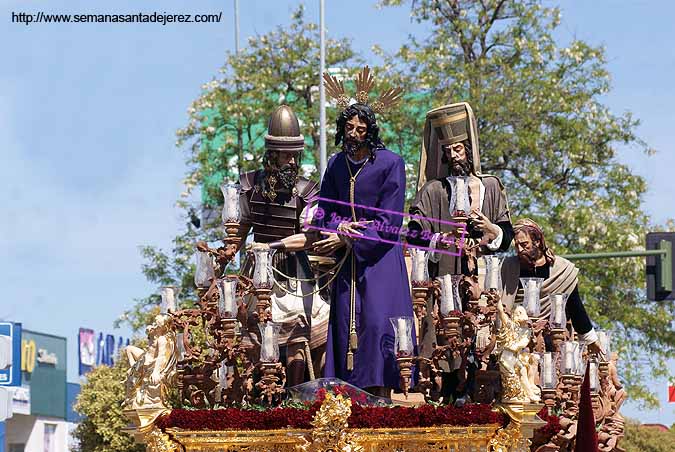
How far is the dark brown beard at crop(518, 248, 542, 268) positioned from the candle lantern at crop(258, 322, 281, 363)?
296 centimetres

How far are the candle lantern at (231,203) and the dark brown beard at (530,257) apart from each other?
3026 millimetres

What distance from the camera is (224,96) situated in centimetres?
4119

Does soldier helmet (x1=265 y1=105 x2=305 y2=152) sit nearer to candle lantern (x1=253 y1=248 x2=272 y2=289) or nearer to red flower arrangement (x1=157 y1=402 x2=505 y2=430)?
candle lantern (x1=253 y1=248 x2=272 y2=289)

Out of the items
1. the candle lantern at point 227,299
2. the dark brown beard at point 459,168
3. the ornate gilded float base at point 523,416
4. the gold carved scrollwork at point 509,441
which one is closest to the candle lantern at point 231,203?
the candle lantern at point 227,299

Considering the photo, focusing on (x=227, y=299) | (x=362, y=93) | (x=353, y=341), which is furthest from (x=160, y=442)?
(x=362, y=93)

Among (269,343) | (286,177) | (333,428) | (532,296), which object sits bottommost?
(333,428)

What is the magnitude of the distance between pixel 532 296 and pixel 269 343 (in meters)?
2.46

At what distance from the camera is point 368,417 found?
49.3ft

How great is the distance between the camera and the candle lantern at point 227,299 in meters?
15.9

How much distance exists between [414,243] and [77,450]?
2451 centimetres

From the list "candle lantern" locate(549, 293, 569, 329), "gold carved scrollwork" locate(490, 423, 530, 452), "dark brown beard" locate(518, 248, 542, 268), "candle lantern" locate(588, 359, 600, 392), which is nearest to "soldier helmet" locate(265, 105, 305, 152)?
"dark brown beard" locate(518, 248, 542, 268)

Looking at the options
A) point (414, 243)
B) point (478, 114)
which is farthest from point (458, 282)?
point (478, 114)

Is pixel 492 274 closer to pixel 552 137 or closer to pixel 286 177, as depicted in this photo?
pixel 286 177

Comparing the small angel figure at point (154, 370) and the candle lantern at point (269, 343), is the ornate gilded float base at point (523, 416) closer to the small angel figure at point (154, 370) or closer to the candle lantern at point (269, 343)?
the candle lantern at point (269, 343)
